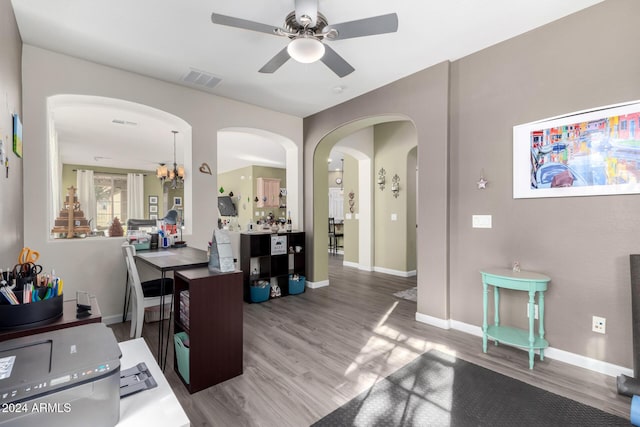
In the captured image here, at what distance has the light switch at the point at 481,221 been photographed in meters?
2.95

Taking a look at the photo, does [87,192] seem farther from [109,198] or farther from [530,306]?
[530,306]

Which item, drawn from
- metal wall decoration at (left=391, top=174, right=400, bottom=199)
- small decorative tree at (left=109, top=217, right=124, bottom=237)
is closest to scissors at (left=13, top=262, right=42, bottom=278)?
small decorative tree at (left=109, top=217, right=124, bottom=237)

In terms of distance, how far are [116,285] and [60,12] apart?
8.49 ft

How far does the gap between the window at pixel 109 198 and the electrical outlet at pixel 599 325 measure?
1119 cm

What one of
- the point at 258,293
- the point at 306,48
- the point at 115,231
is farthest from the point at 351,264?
the point at 306,48

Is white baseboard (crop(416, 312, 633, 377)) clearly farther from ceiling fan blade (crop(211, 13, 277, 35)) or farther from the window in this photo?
the window

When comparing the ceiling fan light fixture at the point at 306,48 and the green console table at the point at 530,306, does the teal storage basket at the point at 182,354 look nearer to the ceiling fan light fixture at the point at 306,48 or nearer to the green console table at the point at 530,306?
the ceiling fan light fixture at the point at 306,48

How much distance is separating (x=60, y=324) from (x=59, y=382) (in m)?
0.58

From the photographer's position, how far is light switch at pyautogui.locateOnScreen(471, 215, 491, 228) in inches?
116

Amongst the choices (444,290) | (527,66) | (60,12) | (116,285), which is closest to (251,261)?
(116,285)

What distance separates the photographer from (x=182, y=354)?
2.20 meters

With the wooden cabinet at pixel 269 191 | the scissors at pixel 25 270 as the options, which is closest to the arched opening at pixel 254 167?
the wooden cabinet at pixel 269 191

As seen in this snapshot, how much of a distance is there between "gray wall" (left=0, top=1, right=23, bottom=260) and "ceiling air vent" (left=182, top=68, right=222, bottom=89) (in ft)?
4.57

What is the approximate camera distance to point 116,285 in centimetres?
330
